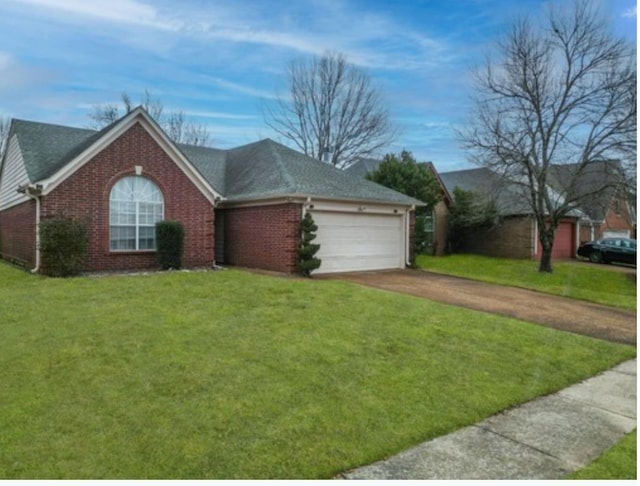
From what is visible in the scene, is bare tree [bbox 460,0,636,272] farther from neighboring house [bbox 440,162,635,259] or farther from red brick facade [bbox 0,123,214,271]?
red brick facade [bbox 0,123,214,271]

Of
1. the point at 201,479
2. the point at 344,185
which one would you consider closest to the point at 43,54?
the point at 201,479

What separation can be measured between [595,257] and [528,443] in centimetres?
2592

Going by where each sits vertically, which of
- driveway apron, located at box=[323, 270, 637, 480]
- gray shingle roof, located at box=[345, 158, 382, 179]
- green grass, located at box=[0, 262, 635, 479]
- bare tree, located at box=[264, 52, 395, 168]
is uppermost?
bare tree, located at box=[264, 52, 395, 168]

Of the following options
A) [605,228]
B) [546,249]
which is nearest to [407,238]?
[546,249]

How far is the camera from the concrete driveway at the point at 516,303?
30.8ft

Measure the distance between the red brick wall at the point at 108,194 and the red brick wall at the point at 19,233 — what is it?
1381 mm

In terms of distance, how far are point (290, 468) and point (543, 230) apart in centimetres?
2000

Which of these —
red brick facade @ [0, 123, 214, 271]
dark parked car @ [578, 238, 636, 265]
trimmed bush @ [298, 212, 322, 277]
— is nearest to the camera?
red brick facade @ [0, 123, 214, 271]

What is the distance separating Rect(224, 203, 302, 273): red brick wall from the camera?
14562 millimetres

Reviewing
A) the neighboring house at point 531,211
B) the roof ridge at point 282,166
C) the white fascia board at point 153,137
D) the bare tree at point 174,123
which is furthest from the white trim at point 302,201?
the bare tree at point 174,123

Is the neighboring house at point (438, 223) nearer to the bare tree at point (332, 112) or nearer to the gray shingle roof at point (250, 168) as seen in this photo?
the gray shingle roof at point (250, 168)

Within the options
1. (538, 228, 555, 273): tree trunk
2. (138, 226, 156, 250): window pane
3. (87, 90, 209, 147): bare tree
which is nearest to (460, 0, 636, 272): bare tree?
(538, 228, 555, 273): tree trunk

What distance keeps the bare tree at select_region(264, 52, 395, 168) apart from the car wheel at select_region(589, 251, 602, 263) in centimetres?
1591

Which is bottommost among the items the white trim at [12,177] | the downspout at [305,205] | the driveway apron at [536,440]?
the driveway apron at [536,440]
